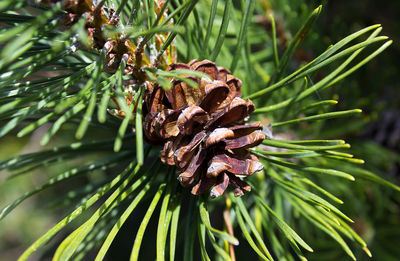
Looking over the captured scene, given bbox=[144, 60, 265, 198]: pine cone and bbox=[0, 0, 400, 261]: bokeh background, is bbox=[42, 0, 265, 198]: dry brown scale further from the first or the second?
bbox=[0, 0, 400, 261]: bokeh background

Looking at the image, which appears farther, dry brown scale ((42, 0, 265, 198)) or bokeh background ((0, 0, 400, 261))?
bokeh background ((0, 0, 400, 261))

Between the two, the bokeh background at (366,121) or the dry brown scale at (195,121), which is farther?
the bokeh background at (366,121)

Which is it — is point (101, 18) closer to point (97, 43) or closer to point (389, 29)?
point (97, 43)

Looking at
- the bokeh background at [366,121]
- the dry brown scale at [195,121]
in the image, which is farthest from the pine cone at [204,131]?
the bokeh background at [366,121]

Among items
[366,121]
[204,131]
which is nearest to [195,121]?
[204,131]

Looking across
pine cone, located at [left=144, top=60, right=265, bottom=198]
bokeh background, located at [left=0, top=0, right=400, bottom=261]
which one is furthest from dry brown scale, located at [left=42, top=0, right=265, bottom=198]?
bokeh background, located at [left=0, top=0, right=400, bottom=261]

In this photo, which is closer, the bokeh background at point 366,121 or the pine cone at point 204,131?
the pine cone at point 204,131

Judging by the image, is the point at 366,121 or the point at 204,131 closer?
the point at 204,131

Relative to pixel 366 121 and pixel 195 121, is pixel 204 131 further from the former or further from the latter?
pixel 366 121

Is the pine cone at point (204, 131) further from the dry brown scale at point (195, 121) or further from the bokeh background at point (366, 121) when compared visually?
the bokeh background at point (366, 121)
